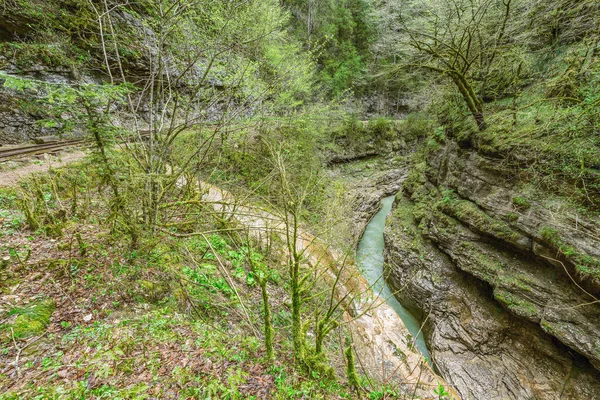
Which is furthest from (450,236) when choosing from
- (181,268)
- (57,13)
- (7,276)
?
(57,13)

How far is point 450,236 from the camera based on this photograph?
8.07m

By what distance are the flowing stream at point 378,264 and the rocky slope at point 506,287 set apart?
1.14ft

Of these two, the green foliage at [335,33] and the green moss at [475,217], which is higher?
the green foliage at [335,33]

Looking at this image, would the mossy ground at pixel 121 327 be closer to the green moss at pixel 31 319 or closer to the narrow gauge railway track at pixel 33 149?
the green moss at pixel 31 319

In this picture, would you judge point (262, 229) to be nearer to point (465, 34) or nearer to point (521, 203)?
point (521, 203)

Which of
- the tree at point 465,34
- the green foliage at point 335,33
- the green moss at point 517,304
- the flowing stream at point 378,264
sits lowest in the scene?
the flowing stream at point 378,264

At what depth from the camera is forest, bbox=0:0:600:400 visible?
2621 millimetres

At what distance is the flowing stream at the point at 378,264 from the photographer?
7.70 metres

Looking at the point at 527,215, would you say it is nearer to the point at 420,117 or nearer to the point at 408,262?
the point at 408,262

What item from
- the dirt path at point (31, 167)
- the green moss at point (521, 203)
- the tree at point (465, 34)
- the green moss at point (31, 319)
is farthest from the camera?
the tree at point (465, 34)

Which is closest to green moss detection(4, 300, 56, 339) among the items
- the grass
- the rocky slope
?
the grass

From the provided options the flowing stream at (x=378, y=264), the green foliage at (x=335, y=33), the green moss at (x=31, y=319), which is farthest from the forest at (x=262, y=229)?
the green foliage at (x=335, y=33)

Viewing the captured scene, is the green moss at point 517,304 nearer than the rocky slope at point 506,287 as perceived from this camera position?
No

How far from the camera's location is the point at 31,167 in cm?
570
